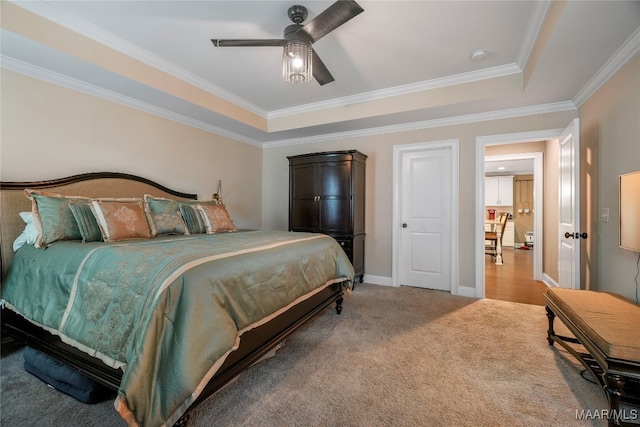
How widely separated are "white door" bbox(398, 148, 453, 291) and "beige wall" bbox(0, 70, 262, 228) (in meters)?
2.81

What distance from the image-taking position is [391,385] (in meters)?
1.71

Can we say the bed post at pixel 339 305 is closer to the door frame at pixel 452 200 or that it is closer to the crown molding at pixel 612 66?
the door frame at pixel 452 200

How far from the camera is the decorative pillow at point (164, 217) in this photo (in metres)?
2.61

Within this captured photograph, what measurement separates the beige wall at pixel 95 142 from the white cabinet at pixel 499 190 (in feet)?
27.0

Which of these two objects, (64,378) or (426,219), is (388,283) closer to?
(426,219)

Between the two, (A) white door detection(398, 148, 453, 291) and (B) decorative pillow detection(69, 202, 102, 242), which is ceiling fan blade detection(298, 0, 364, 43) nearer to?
(B) decorative pillow detection(69, 202, 102, 242)

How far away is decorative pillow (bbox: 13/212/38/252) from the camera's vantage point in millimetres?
2061

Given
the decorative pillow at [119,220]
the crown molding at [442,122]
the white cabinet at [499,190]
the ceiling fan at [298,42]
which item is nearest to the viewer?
the ceiling fan at [298,42]

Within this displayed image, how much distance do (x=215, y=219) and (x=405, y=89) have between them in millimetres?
2778

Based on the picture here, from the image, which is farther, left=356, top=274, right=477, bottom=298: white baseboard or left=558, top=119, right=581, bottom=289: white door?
left=356, top=274, right=477, bottom=298: white baseboard

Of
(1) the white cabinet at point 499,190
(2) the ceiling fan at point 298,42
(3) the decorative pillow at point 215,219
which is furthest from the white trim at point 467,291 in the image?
(1) the white cabinet at point 499,190

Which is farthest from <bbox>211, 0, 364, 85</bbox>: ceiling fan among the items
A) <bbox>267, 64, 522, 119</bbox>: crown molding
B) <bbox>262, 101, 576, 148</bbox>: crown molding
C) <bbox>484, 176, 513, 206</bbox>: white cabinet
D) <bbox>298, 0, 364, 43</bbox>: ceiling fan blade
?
<bbox>484, 176, 513, 206</bbox>: white cabinet

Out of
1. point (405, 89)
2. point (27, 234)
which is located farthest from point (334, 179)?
point (27, 234)

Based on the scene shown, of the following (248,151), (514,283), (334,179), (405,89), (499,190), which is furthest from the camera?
(499,190)
